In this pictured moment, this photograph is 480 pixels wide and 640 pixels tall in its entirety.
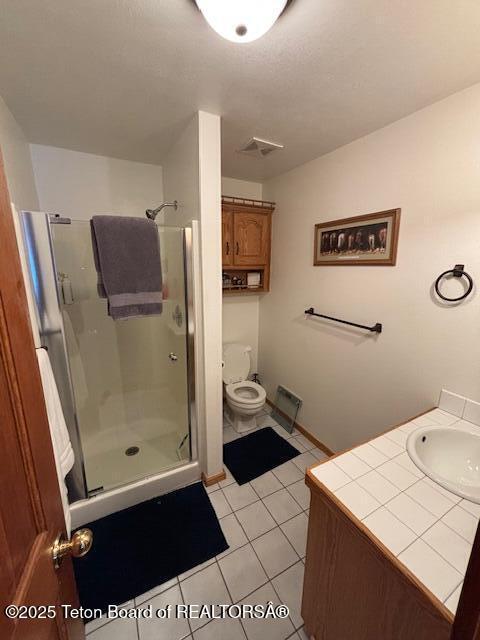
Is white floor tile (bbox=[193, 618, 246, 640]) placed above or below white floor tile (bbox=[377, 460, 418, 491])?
below

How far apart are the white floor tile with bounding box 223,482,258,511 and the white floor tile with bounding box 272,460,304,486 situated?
0.25 meters

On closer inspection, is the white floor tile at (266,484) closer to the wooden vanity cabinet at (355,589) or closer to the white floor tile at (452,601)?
the wooden vanity cabinet at (355,589)

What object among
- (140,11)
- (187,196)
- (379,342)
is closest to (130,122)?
(187,196)

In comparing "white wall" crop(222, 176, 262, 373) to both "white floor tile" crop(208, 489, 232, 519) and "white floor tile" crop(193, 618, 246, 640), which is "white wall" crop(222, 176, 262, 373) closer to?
"white floor tile" crop(208, 489, 232, 519)

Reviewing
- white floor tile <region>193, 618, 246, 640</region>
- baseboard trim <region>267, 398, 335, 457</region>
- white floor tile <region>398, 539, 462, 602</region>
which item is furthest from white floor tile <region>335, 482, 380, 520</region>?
baseboard trim <region>267, 398, 335, 457</region>

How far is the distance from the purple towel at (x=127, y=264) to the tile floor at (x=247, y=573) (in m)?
1.40

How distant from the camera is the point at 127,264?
4.74 feet

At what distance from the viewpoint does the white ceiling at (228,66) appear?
0.88 m

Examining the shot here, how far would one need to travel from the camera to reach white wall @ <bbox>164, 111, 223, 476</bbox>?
1479 millimetres

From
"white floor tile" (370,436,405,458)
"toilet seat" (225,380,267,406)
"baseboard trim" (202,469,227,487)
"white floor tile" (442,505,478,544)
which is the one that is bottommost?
"baseboard trim" (202,469,227,487)

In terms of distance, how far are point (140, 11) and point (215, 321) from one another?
136cm

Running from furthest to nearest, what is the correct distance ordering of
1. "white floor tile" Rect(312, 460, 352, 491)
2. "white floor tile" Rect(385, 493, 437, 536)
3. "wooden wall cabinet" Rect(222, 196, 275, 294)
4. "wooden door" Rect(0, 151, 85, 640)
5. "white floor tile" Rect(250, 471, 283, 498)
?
"wooden wall cabinet" Rect(222, 196, 275, 294), "white floor tile" Rect(250, 471, 283, 498), "white floor tile" Rect(312, 460, 352, 491), "white floor tile" Rect(385, 493, 437, 536), "wooden door" Rect(0, 151, 85, 640)

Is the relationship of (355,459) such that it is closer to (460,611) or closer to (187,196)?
(460,611)

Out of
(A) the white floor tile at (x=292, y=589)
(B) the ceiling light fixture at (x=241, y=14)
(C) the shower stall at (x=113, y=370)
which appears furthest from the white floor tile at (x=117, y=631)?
(B) the ceiling light fixture at (x=241, y=14)
